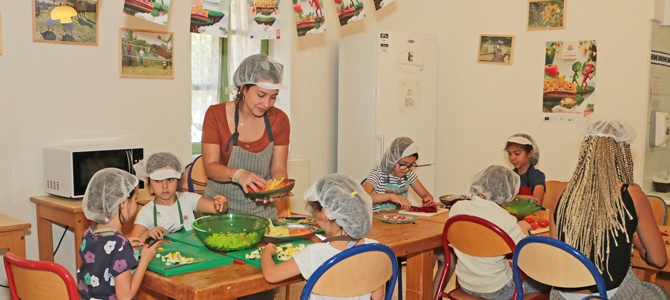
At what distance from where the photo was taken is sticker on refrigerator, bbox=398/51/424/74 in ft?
16.5

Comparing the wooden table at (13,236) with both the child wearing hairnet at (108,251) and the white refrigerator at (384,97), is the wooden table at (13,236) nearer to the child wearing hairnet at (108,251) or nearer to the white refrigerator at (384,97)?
the child wearing hairnet at (108,251)

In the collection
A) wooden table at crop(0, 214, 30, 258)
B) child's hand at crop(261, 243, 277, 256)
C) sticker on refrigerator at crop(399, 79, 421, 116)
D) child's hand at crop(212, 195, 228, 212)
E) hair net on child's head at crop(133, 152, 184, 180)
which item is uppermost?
sticker on refrigerator at crop(399, 79, 421, 116)

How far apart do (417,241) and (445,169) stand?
2.96 meters

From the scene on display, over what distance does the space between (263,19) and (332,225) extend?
2755 mm

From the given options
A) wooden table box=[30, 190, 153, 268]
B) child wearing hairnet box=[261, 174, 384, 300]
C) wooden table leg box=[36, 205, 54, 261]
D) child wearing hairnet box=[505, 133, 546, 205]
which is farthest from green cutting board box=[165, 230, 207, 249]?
child wearing hairnet box=[505, 133, 546, 205]

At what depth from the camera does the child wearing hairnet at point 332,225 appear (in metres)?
2.02

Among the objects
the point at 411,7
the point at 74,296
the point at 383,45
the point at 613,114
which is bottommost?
the point at 74,296

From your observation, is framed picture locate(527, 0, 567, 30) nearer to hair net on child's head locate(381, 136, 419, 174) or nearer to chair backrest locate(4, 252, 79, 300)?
hair net on child's head locate(381, 136, 419, 174)

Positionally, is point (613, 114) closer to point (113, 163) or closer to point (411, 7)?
point (411, 7)

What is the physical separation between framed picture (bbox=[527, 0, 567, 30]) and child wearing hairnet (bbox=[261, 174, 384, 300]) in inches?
133

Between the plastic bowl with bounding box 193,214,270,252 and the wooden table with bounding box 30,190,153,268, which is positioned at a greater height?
the plastic bowl with bounding box 193,214,270,252

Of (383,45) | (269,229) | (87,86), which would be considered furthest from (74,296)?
(383,45)

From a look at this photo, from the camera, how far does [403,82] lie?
5.07 m

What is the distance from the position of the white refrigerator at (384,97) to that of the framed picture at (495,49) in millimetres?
413
